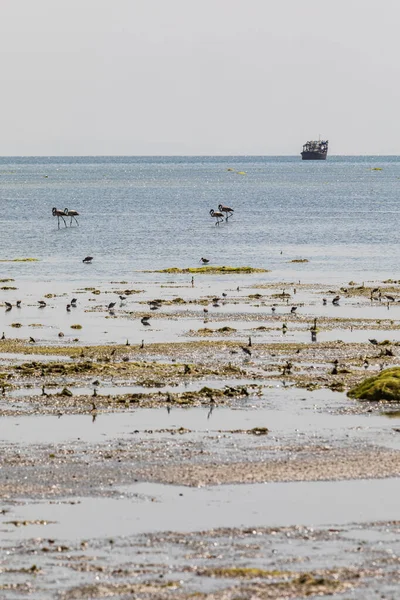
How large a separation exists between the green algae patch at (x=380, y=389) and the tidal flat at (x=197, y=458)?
187 millimetres

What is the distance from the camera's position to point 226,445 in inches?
1026

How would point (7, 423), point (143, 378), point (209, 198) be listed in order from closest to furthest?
point (7, 423), point (143, 378), point (209, 198)

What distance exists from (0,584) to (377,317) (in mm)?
28393

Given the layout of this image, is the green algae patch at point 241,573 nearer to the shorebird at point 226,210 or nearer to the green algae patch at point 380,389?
the green algae patch at point 380,389

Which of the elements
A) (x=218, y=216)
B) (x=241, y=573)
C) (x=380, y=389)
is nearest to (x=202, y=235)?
(x=218, y=216)

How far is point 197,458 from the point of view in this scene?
82.1ft

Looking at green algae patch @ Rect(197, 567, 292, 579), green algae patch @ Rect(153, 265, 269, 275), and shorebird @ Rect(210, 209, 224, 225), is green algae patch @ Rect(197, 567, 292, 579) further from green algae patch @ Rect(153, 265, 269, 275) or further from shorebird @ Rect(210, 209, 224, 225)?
shorebird @ Rect(210, 209, 224, 225)

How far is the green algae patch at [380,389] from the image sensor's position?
3036 cm

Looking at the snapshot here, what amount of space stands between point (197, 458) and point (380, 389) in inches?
272

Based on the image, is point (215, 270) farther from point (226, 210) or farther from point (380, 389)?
point (226, 210)

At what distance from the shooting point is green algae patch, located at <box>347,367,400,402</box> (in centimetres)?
3036

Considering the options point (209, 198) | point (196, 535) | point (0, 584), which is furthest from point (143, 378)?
point (209, 198)

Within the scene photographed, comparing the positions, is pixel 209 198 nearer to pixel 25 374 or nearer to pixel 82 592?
pixel 25 374

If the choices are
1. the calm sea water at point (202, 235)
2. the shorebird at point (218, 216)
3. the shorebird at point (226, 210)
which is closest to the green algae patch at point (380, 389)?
the calm sea water at point (202, 235)
